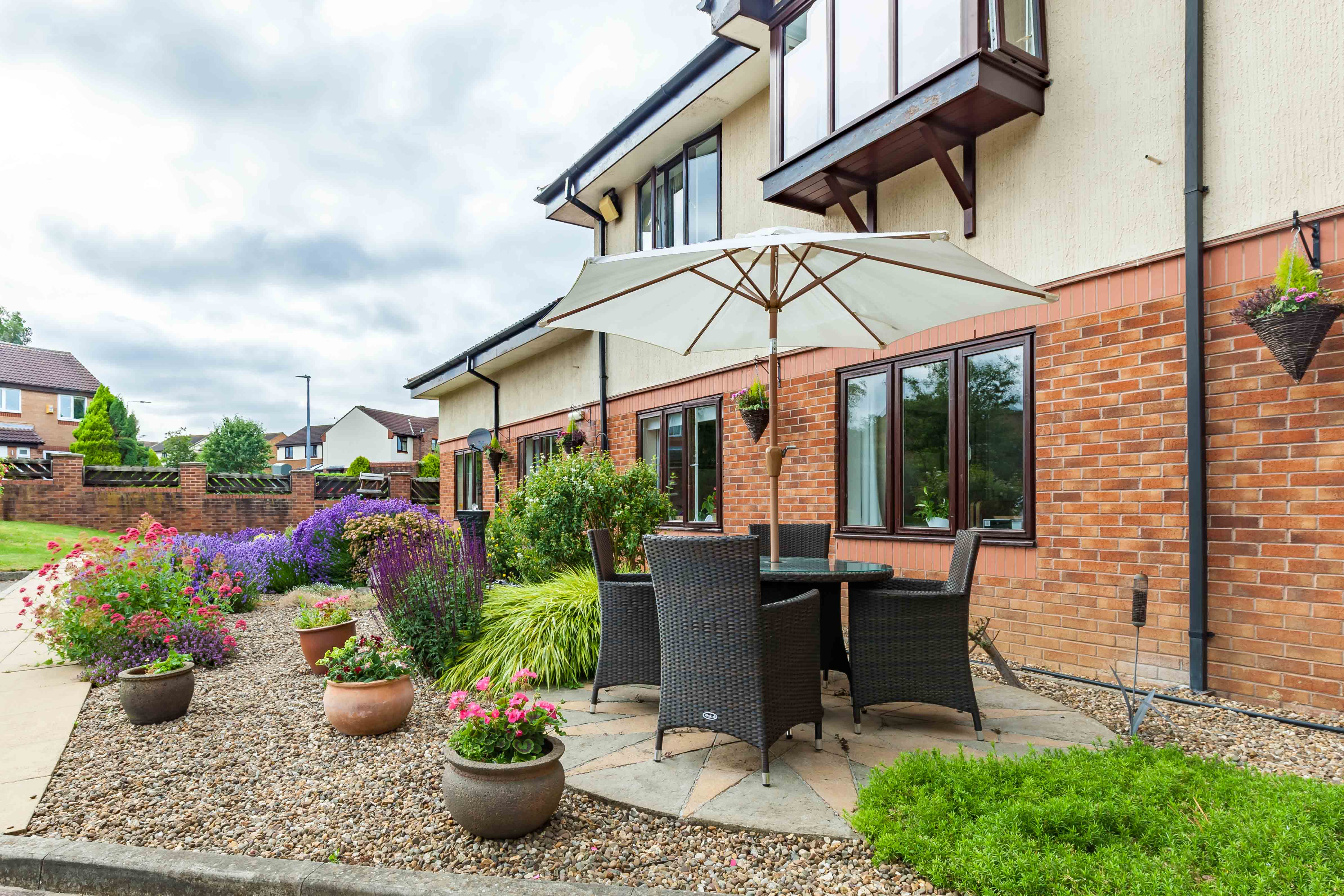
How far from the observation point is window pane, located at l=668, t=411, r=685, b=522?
9203mm

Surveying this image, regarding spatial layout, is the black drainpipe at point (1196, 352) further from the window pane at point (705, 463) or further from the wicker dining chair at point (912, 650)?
the window pane at point (705, 463)

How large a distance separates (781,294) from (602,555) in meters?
1.97

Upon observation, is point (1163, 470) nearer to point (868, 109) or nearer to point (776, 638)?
point (776, 638)

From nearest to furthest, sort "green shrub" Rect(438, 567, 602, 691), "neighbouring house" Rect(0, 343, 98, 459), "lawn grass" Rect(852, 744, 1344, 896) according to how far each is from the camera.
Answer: "lawn grass" Rect(852, 744, 1344, 896) < "green shrub" Rect(438, 567, 602, 691) < "neighbouring house" Rect(0, 343, 98, 459)

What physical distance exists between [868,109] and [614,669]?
4834 mm

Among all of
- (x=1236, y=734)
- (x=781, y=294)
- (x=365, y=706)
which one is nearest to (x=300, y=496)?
(x=365, y=706)

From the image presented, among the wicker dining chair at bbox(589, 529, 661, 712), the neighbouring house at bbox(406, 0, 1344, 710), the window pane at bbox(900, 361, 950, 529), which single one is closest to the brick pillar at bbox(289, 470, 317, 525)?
the neighbouring house at bbox(406, 0, 1344, 710)

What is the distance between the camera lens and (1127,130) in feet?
14.8

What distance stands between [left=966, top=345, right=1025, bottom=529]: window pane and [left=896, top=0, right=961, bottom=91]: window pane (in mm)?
2191

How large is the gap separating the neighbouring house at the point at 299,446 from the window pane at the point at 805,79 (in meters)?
61.5

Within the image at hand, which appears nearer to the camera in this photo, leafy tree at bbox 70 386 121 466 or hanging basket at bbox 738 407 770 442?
hanging basket at bbox 738 407 770 442

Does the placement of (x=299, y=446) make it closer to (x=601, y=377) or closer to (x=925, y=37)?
(x=601, y=377)

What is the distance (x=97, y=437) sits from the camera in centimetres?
2606

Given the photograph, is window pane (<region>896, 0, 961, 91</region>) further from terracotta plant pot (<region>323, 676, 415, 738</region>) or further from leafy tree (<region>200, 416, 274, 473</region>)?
leafy tree (<region>200, 416, 274, 473</region>)
